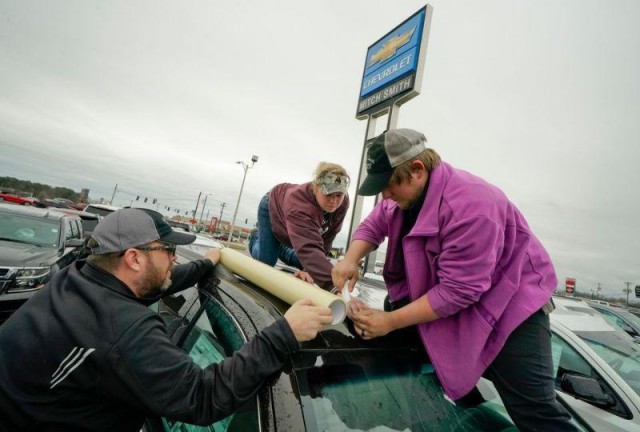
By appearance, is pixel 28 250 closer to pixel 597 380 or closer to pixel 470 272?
pixel 470 272

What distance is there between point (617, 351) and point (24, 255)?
23.0 ft

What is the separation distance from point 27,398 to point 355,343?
1132 mm

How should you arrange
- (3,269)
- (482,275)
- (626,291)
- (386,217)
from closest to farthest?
(482,275) → (386,217) → (3,269) → (626,291)

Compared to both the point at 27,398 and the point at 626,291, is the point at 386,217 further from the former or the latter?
the point at 626,291

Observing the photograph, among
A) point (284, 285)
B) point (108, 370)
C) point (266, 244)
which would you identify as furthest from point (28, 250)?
point (284, 285)

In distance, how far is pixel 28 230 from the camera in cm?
535

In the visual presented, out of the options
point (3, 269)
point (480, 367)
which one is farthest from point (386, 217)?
point (3, 269)

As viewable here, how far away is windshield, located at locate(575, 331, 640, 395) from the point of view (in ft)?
7.70

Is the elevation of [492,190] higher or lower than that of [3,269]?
higher

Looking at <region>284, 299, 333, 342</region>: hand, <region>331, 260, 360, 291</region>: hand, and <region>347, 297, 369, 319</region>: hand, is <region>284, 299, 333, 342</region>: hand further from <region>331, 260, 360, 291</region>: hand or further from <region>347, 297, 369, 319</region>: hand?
<region>331, 260, 360, 291</region>: hand

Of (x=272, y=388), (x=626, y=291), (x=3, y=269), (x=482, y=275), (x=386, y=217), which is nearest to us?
(x=272, y=388)

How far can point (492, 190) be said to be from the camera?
1.37m

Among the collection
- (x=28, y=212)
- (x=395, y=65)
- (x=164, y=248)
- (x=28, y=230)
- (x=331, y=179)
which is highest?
(x=395, y=65)

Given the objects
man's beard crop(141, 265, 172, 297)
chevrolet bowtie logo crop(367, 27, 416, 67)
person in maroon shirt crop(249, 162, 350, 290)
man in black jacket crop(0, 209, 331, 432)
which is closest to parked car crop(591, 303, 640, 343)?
chevrolet bowtie logo crop(367, 27, 416, 67)
